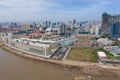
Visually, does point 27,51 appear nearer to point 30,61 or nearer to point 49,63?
point 30,61

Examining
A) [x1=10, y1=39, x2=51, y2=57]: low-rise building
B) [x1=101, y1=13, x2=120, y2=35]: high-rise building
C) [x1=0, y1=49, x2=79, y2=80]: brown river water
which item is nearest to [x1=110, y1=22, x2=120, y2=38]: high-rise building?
[x1=101, y1=13, x2=120, y2=35]: high-rise building

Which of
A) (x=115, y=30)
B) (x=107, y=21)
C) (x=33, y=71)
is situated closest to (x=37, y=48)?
(x=33, y=71)

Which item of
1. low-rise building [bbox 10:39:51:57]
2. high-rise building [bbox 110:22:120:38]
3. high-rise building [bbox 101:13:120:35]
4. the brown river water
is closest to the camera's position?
the brown river water

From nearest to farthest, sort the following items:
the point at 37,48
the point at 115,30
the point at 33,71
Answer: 1. the point at 33,71
2. the point at 37,48
3. the point at 115,30

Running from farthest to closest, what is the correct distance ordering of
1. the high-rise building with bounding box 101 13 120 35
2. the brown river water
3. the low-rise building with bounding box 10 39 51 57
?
the high-rise building with bounding box 101 13 120 35
the low-rise building with bounding box 10 39 51 57
the brown river water

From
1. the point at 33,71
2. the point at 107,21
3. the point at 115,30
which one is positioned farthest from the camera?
the point at 107,21

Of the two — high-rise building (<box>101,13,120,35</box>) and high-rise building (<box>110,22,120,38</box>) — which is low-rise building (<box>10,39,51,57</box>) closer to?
high-rise building (<box>110,22,120,38</box>)

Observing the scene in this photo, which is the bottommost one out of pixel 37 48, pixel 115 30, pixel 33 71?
pixel 33 71

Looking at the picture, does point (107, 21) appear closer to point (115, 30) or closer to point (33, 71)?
point (115, 30)

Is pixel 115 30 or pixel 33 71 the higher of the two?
pixel 115 30
